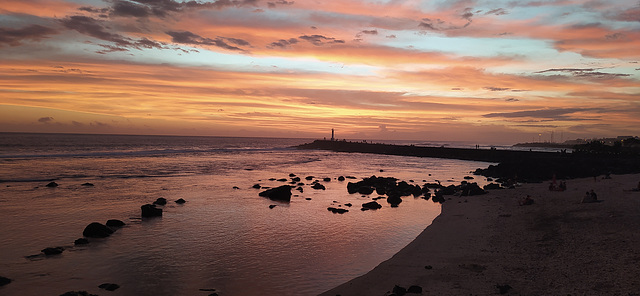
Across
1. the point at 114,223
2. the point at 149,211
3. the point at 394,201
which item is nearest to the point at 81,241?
the point at 114,223

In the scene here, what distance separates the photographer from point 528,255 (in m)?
13.1

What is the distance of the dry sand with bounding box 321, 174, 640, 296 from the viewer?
10.3 meters

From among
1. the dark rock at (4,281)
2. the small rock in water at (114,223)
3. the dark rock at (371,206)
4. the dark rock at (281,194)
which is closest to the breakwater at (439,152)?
the dark rock at (371,206)

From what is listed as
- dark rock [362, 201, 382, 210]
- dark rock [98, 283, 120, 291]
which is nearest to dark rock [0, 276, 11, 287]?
dark rock [98, 283, 120, 291]

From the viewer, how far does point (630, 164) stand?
A: 53.5 m

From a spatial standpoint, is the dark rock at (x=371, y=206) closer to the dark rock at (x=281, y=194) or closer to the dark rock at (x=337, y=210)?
the dark rock at (x=337, y=210)

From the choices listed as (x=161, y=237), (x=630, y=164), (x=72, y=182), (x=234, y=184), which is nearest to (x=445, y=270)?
(x=161, y=237)

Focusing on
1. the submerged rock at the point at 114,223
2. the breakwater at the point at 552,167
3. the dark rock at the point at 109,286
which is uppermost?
the breakwater at the point at 552,167

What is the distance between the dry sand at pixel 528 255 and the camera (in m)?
10.3

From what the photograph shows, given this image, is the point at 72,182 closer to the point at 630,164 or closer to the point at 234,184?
the point at 234,184

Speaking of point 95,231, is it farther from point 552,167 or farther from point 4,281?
point 552,167

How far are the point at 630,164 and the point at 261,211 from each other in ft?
193

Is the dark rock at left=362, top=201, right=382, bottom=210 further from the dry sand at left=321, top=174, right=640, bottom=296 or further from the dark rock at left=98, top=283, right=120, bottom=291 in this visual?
the dark rock at left=98, top=283, right=120, bottom=291

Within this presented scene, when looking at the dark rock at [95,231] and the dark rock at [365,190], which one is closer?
the dark rock at [95,231]
